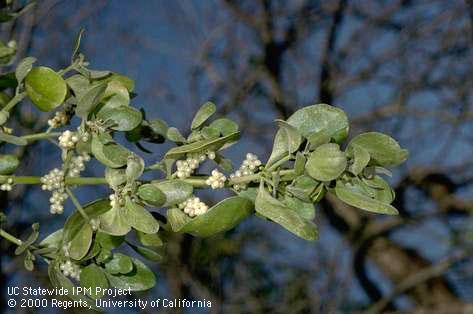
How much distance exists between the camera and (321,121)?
0.95 ft

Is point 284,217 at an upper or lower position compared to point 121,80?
lower

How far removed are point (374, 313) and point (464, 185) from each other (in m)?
0.43

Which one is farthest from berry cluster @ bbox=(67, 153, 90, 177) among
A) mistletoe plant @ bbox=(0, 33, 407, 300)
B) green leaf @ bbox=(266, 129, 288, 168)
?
green leaf @ bbox=(266, 129, 288, 168)

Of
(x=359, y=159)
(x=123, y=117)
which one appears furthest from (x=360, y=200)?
(x=123, y=117)

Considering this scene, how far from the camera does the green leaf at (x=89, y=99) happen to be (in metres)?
0.28

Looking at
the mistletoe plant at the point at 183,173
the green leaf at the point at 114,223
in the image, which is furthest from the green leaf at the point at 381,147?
the green leaf at the point at 114,223

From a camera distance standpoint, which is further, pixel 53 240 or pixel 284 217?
pixel 53 240

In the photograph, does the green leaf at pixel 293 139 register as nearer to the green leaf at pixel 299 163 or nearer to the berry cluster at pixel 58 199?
the green leaf at pixel 299 163

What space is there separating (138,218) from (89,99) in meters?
0.06

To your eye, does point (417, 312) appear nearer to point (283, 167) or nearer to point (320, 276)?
point (320, 276)

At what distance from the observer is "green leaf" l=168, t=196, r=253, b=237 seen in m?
0.26

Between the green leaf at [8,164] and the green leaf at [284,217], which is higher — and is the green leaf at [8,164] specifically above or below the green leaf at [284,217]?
above

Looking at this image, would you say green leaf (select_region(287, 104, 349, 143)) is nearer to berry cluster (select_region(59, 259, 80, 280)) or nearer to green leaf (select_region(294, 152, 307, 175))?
green leaf (select_region(294, 152, 307, 175))

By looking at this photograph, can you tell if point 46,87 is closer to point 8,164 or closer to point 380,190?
point 8,164
